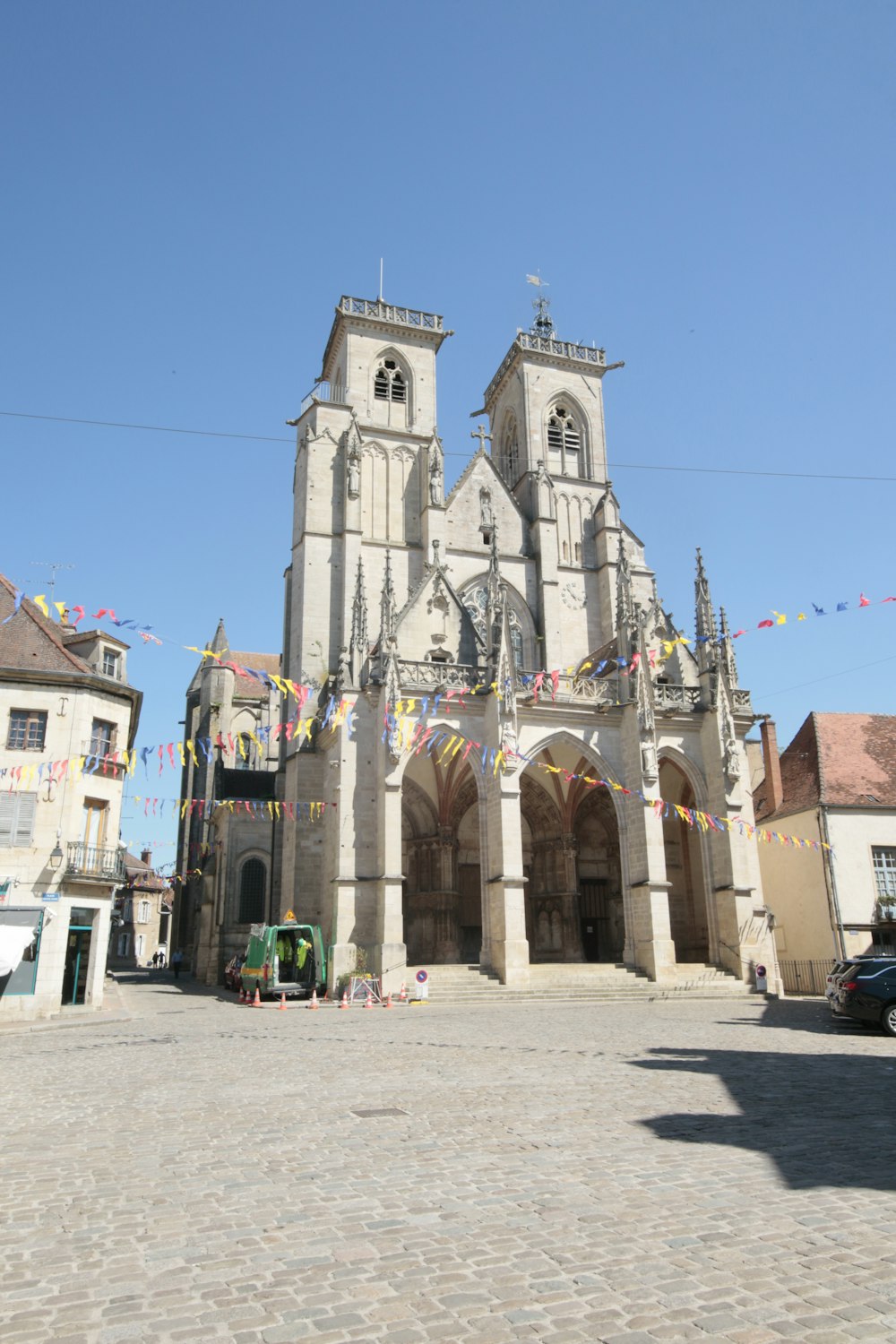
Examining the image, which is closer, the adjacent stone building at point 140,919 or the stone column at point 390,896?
the stone column at point 390,896

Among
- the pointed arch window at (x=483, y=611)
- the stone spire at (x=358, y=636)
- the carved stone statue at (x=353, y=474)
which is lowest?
the stone spire at (x=358, y=636)

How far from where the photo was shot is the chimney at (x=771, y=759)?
30844 millimetres

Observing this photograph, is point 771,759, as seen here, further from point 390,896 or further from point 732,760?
point 390,896

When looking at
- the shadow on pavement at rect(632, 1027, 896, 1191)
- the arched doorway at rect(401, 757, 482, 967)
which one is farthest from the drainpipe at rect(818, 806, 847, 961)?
the shadow on pavement at rect(632, 1027, 896, 1191)

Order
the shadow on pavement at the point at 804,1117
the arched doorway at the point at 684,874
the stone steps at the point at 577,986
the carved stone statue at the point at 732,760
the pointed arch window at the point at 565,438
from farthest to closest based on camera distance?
the pointed arch window at the point at 565,438, the arched doorway at the point at 684,874, the carved stone statue at the point at 732,760, the stone steps at the point at 577,986, the shadow on pavement at the point at 804,1117

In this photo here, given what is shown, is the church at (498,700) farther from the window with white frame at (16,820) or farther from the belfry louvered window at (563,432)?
the window with white frame at (16,820)

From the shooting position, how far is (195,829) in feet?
167

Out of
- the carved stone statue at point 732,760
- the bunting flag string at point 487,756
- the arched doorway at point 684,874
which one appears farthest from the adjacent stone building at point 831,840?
the carved stone statue at point 732,760

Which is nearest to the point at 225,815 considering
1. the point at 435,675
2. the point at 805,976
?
the point at 435,675

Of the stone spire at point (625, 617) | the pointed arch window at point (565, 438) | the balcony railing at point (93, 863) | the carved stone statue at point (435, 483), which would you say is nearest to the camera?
the balcony railing at point (93, 863)

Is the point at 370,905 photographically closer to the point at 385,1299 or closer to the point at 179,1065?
the point at 179,1065

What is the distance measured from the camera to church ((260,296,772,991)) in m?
24.9

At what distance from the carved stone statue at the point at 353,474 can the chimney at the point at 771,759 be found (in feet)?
52.6

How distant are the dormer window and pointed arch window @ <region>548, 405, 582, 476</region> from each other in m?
6.48
